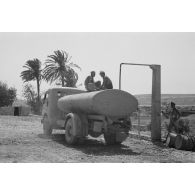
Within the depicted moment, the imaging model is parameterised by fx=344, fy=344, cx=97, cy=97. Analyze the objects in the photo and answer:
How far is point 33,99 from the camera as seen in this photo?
31.6m

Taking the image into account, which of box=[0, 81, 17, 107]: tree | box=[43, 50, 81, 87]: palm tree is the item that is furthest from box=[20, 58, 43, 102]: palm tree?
box=[0, 81, 17, 107]: tree

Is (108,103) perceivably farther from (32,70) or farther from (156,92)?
(32,70)

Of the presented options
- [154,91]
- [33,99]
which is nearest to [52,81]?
[154,91]

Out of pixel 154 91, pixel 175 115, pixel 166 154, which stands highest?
pixel 154 91

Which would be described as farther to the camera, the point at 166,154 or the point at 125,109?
the point at 125,109

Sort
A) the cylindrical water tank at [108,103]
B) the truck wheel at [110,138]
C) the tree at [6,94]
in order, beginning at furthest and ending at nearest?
the tree at [6,94], the truck wheel at [110,138], the cylindrical water tank at [108,103]

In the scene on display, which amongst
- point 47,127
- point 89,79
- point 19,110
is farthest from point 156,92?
point 19,110

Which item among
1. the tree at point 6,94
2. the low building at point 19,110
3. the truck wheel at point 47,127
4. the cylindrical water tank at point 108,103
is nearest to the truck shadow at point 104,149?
the cylindrical water tank at point 108,103

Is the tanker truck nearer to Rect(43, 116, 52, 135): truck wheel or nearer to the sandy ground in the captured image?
the sandy ground

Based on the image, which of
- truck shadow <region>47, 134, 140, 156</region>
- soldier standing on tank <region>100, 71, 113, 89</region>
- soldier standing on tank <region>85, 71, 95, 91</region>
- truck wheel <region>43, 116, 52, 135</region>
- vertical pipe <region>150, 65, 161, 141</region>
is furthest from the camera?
truck wheel <region>43, 116, 52, 135</region>

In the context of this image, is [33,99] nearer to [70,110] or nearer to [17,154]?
[70,110]

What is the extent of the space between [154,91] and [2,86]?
2956cm

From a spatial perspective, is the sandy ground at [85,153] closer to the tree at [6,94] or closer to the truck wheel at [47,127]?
the truck wheel at [47,127]

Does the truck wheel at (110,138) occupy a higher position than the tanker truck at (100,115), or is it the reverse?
the tanker truck at (100,115)
